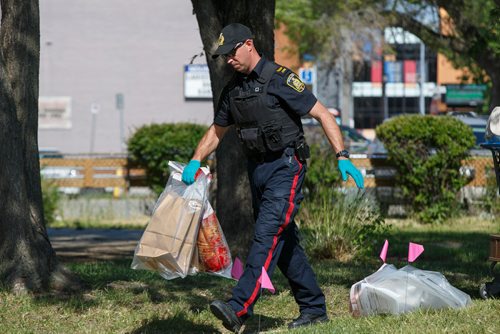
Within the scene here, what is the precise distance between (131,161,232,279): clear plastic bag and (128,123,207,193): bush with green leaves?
11394 mm

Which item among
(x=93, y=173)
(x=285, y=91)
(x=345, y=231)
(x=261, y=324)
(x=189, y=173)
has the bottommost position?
(x=261, y=324)

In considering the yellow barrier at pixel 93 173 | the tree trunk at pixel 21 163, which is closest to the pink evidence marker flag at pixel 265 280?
the tree trunk at pixel 21 163

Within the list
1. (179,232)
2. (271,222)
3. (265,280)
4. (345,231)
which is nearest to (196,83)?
(345,231)

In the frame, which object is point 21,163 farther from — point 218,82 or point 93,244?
point 93,244

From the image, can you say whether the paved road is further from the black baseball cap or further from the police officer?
the black baseball cap

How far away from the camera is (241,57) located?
605 centimetres

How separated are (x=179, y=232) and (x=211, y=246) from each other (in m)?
0.31

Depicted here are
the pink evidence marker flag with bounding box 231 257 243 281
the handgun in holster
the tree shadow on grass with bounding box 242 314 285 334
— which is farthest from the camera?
the pink evidence marker flag with bounding box 231 257 243 281

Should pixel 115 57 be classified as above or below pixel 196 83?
above

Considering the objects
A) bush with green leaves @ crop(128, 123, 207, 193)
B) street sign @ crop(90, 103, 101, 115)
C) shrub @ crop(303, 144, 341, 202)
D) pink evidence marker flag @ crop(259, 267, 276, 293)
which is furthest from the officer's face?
street sign @ crop(90, 103, 101, 115)

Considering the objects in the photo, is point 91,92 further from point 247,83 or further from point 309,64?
point 247,83

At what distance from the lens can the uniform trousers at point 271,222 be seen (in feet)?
19.4

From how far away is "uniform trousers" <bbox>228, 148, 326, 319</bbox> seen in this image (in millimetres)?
5910

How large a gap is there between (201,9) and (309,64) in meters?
25.3
